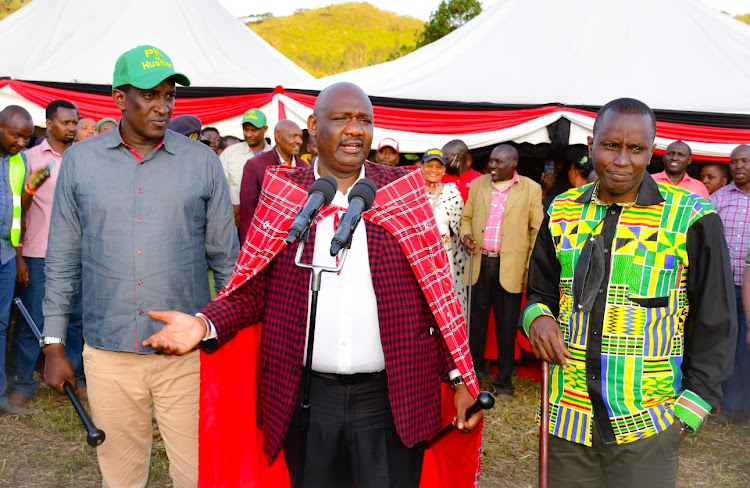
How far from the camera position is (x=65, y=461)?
15.5 ft

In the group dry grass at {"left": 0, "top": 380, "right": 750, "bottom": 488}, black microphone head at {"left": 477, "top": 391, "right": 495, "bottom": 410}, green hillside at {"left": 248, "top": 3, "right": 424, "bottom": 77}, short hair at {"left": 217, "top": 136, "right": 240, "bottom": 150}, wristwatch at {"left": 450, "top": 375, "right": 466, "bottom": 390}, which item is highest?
green hillside at {"left": 248, "top": 3, "right": 424, "bottom": 77}

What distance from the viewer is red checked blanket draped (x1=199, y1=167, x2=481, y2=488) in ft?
8.47

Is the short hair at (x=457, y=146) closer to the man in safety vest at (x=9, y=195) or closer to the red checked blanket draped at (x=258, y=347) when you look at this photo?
the man in safety vest at (x=9, y=195)

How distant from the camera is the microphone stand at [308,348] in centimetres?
217

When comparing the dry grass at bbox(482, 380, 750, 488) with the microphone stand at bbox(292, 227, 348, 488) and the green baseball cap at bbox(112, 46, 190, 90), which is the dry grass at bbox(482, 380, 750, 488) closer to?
the microphone stand at bbox(292, 227, 348, 488)

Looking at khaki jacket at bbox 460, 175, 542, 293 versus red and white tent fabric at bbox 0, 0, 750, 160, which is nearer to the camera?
khaki jacket at bbox 460, 175, 542, 293

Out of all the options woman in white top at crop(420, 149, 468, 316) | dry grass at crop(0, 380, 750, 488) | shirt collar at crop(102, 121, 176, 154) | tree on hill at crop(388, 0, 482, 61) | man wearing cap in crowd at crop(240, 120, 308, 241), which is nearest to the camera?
shirt collar at crop(102, 121, 176, 154)

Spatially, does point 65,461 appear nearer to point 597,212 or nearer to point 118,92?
point 118,92

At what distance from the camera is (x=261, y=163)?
5.64 meters

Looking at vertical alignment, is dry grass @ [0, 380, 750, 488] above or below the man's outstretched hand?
below

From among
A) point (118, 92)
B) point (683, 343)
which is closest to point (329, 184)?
point (118, 92)

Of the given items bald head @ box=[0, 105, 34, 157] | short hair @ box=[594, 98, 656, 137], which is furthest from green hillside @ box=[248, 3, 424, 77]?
short hair @ box=[594, 98, 656, 137]

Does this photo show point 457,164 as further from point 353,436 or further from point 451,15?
point 451,15

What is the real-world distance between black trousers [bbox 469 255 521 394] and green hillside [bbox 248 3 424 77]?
64.8 m
